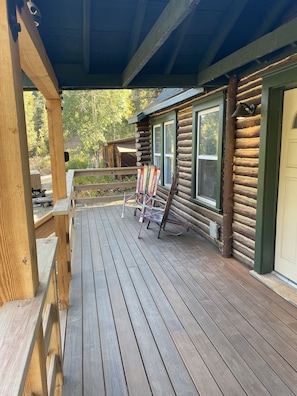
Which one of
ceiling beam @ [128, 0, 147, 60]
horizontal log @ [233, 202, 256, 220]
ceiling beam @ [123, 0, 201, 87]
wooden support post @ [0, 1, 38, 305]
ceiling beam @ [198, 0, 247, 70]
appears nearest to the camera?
wooden support post @ [0, 1, 38, 305]

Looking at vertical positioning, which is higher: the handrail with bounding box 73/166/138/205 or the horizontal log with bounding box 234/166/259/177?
the horizontal log with bounding box 234/166/259/177

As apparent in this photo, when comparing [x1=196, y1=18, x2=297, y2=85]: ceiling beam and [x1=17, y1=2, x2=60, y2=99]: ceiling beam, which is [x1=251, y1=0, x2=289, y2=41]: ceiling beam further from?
[x1=17, y1=2, x2=60, y2=99]: ceiling beam

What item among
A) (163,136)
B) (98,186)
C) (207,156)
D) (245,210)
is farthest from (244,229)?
A: (98,186)

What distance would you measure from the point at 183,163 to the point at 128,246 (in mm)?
1994

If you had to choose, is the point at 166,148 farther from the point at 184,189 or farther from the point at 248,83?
the point at 248,83

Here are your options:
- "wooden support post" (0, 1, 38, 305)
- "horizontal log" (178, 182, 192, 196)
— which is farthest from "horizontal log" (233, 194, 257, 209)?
"wooden support post" (0, 1, 38, 305)

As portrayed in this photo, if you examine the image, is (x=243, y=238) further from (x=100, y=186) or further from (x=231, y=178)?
(x=100, y=186)

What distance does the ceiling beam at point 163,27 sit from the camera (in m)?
1.60

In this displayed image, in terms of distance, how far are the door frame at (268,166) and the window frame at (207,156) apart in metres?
0.84

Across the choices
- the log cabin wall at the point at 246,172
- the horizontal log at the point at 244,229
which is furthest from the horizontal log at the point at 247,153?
the horizontal log at the point at 244,229

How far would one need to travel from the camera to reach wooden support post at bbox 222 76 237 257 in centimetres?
340

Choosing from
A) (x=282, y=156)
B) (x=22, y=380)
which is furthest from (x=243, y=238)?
(x=22, y=380)

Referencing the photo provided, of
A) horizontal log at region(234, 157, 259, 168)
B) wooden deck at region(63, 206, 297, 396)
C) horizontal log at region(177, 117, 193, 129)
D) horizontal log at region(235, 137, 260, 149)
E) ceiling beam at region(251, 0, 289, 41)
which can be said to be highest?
ceiling beam at region(251, 0, 289, 41)

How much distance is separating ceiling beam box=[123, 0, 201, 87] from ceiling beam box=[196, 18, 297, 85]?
2.88ft
